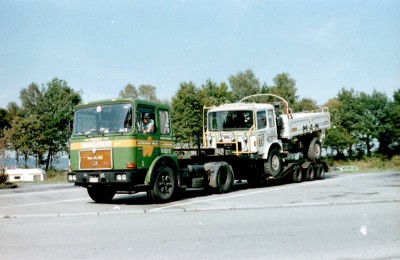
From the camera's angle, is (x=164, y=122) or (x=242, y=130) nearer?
(x=164, y=122)

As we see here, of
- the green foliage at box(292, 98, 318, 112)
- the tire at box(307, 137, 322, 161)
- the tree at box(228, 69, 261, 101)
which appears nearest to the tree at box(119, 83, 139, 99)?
the tree at box(228, 69, 261, 101)

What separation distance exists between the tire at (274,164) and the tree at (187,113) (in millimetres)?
24852

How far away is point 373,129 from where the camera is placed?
2813 inches

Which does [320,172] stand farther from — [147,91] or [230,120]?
[147,91]

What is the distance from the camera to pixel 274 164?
1712 cm

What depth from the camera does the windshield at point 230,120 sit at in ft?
53.5

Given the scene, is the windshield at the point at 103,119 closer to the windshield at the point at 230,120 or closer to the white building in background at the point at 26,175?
the windshield at the point at 230,120

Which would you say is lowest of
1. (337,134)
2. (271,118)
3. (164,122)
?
(164,122)

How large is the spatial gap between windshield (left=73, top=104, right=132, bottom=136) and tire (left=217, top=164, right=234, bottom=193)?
14.0ft

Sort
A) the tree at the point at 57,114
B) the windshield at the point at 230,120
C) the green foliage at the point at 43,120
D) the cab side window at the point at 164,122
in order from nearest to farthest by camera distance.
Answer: the cab side window at the point at 164,122 < the windshield at the point at 230,120 < the green foliage at the point at 43,120 < the tree at the point at 57,114

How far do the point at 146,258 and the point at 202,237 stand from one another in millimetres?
1472

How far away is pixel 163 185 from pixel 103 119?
251 centimetres

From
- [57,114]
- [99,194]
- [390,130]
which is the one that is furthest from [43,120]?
[390,130]

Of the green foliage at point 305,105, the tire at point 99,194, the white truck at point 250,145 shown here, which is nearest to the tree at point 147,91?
the green foliage at point 305,105
